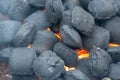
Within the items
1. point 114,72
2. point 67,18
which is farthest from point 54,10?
point 114,72

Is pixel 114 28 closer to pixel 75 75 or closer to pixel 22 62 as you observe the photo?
→ pixel 75 75

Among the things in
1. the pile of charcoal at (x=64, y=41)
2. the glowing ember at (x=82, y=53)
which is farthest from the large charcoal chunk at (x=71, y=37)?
the glowing ember at (x=82, y=53)

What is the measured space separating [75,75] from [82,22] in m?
0.52

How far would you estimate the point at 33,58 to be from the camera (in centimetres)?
229

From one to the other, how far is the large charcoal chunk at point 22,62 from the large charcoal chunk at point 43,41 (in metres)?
0.10

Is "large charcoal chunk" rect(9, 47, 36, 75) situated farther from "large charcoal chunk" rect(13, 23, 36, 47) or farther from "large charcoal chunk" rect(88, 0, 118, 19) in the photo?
"large charcoal chunk" rect(88, 0, 118, 19)

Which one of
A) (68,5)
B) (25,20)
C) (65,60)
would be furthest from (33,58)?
(68,5)

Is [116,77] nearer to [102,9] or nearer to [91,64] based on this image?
[91,64]

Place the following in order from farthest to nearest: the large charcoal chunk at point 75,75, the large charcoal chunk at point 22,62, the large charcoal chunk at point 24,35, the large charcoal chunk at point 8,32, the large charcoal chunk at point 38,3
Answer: the large charcoal chunk at point 38,3
the large charcoal chunk at point 8,32
the large charcoal chunk at point 24,35
the large charcoal chunk at point 22,62
the large charcoal chunk at point 75,75

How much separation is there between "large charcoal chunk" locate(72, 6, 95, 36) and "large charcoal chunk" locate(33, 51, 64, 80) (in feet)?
1.18

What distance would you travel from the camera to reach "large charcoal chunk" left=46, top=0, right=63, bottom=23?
7.69 feet

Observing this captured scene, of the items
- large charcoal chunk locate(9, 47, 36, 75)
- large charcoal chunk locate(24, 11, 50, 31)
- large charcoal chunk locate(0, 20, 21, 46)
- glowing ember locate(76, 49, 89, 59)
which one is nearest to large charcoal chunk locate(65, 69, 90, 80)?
glowing ember locate(76, 49, 89, 59)

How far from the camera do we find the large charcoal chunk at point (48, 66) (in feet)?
7.02

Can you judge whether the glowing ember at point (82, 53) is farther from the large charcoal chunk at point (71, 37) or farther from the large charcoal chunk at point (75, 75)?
the large charcoal chunk at point (75, 75)
